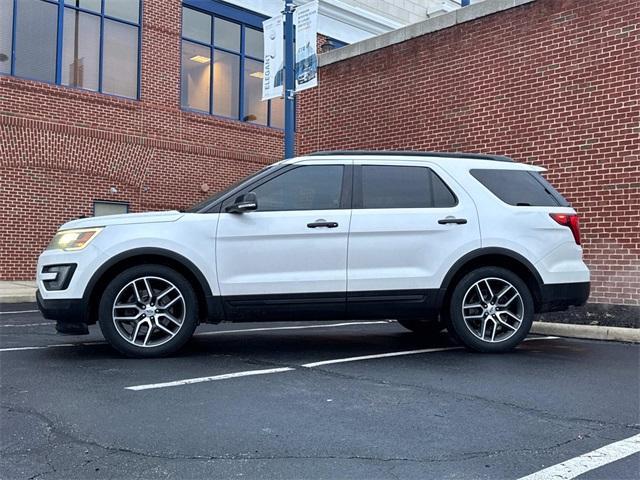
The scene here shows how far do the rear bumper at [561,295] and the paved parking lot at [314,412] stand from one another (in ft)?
1.58

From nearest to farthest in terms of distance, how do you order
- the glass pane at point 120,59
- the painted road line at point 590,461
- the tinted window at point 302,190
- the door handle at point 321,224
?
the painted road line at point 590,461 < the door handle at point 321,224 < the tinted window at point 302,190 < the glass pane at point 120,59

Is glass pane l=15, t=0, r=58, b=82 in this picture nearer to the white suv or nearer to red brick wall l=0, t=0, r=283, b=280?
red brick wall l=0, t=0, r=283, b=280

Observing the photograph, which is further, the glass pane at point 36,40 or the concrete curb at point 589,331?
the glass pane at point 36,40

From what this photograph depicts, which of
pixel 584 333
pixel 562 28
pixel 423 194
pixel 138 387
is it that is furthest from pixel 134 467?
pixel 562 28

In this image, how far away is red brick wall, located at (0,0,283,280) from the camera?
15508 millimetres

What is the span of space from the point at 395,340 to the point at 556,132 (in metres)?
4.68

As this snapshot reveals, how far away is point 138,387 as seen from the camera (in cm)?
456

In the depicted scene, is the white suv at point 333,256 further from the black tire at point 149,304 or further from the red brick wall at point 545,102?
the red brick wall at point 545,102

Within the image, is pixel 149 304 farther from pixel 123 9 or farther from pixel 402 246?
pixel 123 9

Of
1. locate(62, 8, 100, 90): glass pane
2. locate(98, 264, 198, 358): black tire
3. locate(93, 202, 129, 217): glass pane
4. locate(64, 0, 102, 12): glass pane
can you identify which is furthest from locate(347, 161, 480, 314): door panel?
locate(64, 0, 102, 12): glass pane

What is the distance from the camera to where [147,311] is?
5555 mm

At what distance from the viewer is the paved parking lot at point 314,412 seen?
10.4 feet

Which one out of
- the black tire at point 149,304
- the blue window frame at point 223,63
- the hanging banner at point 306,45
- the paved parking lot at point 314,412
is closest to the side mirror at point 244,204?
the black tire at point 149,304

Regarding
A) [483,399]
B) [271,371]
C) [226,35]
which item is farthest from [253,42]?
[483,399]
